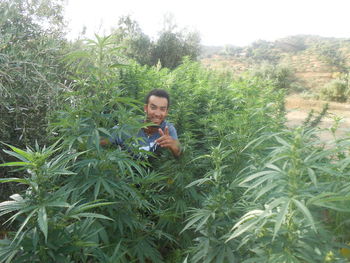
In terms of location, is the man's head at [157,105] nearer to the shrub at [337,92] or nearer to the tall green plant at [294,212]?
the tall green plant at [294,212]

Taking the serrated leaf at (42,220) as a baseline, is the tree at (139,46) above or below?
above

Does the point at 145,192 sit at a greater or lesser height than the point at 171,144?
lesser

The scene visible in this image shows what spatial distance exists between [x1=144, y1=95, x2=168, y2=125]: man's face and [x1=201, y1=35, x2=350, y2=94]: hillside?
19.9 m

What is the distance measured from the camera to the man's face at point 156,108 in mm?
2982

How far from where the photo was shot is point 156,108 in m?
3.00

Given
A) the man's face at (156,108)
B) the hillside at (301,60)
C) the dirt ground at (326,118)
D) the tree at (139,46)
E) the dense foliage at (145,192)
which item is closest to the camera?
the dense foliage at (145,192)

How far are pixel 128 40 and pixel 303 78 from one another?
73.4 feet

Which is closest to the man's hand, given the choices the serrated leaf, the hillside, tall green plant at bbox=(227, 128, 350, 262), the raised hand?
the raised hand

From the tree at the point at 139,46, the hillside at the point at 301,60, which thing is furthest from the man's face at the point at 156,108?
the hillside at the point at 301,60

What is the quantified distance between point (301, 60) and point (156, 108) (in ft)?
125

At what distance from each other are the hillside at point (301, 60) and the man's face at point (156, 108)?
1994 centimetres

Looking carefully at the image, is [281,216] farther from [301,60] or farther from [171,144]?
[301,60]

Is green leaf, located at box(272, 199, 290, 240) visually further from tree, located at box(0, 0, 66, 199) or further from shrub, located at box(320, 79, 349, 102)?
shrub, located at box(320, 79, 349, 102)

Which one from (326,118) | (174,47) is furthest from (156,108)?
(174,47)
